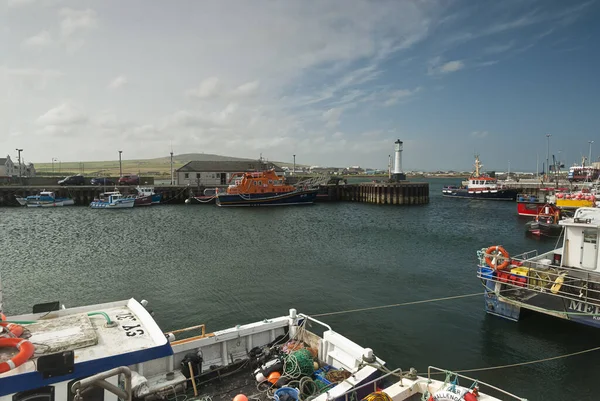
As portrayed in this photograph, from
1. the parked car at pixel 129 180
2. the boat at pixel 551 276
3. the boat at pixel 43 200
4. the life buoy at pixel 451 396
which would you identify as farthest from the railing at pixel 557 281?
the parked car at pixel 129 180

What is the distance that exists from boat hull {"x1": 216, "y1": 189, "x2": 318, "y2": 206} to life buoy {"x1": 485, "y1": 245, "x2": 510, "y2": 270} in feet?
143

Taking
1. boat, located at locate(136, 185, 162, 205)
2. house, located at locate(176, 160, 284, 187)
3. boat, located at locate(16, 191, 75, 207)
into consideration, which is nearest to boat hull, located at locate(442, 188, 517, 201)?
house, located at locate(176, 160, 284, 187)

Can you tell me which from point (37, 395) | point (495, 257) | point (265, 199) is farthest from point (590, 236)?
point (265, 199)

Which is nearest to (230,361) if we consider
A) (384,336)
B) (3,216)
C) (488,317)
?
(384,336)

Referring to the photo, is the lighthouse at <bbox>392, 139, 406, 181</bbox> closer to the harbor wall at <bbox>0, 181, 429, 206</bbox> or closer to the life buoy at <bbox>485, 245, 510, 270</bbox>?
the harbor wall at <bbox>0, 181, 429, 206</bbox>

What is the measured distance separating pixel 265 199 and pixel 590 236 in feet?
150

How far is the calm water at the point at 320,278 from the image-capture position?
1183 cm

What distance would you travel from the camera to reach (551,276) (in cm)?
1298

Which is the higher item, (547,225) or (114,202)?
(114,202)

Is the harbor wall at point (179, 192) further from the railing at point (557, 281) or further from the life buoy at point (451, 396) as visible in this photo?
the life buoy at point (451, 396)

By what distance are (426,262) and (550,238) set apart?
17062 mm

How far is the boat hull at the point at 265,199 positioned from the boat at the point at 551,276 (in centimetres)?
4363

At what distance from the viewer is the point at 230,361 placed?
27.7 feet

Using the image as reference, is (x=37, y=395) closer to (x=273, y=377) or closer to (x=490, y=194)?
(x=273, y=377)
